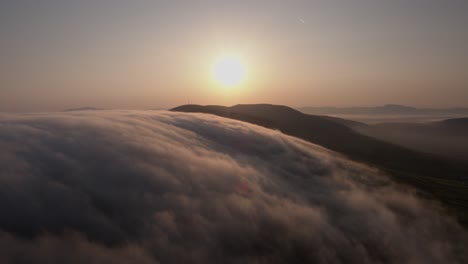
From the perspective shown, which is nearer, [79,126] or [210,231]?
[210,231]

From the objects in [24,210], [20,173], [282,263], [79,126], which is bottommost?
[282,263]

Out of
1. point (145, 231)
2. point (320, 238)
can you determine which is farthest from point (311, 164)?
point (145, 231)

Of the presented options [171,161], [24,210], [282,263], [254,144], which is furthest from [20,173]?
[254,144]

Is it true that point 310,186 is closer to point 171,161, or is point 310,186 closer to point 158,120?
point 171,161

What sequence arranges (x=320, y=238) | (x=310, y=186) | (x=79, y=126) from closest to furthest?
(x=320, y=238), (x=79, y=126), (x=310, y=186)

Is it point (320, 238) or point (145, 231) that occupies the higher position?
point (145, 231)

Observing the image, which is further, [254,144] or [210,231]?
[254,144]

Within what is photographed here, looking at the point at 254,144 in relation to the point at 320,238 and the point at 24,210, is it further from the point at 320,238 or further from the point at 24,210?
the point at 24,210

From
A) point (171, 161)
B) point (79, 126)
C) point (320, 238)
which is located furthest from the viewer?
point (79, 126)

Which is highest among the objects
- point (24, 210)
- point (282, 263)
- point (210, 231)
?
point (24, 210)
